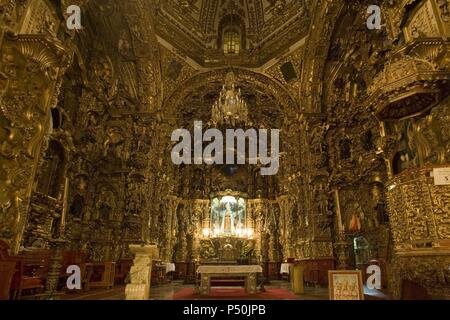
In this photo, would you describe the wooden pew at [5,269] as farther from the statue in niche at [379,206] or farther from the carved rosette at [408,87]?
the statue in niche at [379,206]

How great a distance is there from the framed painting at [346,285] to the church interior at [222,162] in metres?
0.02

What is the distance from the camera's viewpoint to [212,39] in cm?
1498

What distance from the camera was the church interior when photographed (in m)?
5.32

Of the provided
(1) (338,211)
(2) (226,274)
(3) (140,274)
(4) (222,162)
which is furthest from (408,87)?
(4) (222,162)

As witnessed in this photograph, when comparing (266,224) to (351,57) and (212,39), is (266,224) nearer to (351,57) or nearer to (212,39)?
(351,57)

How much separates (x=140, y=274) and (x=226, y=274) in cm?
407

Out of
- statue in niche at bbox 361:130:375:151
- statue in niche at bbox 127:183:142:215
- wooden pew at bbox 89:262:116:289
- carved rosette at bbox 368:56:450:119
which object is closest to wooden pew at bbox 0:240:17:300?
wooden pew at bbox 89:262:116:289

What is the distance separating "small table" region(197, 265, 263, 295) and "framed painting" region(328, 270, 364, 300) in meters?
4.29

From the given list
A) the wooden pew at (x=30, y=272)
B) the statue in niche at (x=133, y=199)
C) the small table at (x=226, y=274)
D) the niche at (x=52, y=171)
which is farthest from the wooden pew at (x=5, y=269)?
the statue in niche at (x=133, y=199)

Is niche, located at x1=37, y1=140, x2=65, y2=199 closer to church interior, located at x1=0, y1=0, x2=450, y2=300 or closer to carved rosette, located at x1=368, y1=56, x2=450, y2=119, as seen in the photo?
church interior, located at x1=0, y1=0, x2=450, y2=300

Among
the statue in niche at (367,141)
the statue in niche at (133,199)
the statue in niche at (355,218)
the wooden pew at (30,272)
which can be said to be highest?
the statue in niche at (367,141)

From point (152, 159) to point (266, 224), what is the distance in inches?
317

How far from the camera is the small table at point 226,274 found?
27.4 feet
